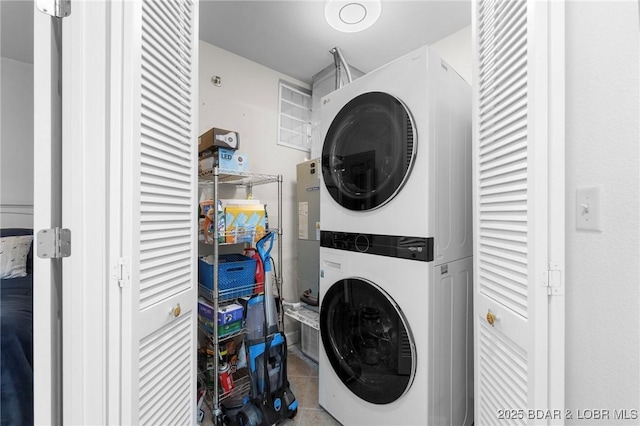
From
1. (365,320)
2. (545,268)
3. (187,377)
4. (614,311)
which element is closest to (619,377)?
(614,311)

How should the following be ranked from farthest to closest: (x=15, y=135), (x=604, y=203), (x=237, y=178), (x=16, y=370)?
(x=237, y=178) < (x=15, y=135) < (x=16, y=370) < (x=604, y=203)

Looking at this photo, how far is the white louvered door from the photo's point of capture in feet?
2.18

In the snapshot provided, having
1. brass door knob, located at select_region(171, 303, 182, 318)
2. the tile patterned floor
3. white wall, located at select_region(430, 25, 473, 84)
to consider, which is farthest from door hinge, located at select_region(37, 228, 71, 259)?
white wall, located at select_region(430, 25, 473, 84)

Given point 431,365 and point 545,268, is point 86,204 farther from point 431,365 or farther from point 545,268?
point 431,365

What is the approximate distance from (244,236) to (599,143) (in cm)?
163

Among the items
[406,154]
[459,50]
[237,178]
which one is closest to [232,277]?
[237,178]

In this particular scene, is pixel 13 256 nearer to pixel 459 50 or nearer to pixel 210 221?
pixel 210 221

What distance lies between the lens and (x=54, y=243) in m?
0.75

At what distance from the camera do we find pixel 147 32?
0.83 m

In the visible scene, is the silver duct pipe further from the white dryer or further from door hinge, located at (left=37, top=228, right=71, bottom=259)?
door hinge, located at (left=37, top=228, right=71, bottom=259)

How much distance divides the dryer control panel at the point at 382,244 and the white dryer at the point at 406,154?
30 mm

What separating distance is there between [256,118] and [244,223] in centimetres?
110

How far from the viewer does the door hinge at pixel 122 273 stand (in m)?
0.76

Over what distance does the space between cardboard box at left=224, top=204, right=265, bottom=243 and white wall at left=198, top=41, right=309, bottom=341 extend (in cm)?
53
